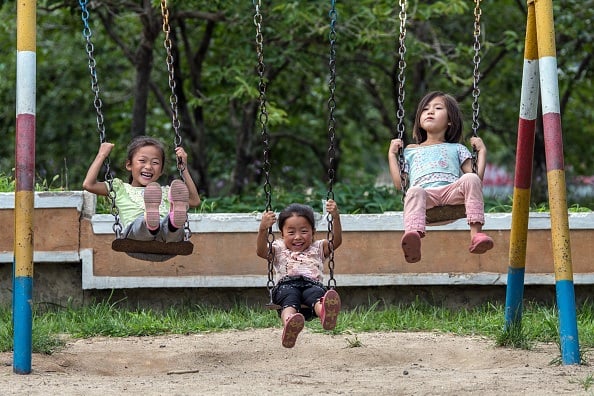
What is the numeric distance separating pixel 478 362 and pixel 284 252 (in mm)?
1383

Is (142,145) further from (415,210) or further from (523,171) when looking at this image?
(523,171)

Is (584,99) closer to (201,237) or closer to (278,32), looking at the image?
(278,32)

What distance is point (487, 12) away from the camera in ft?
43.9

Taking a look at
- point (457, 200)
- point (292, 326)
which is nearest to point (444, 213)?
point (457, 200)

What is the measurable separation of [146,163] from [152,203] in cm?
60

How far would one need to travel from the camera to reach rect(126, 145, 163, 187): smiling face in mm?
6926

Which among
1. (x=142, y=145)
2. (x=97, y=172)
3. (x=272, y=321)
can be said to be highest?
(x=142, y=145)

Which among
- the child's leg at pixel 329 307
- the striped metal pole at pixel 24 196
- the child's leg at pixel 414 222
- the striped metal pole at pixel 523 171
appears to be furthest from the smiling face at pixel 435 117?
the striped metal pole at pixel 24 196

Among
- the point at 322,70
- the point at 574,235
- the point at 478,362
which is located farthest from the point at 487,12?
the point at 478,362

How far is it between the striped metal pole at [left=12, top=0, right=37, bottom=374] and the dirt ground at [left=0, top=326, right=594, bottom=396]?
8.8 inches

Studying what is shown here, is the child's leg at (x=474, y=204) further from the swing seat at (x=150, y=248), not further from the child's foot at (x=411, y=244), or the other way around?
the swing seat at (x=150, y=248)

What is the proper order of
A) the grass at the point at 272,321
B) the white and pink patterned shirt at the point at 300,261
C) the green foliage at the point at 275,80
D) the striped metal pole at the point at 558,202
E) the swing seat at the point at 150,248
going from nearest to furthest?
the striped metal pole at the point at 558,202 → the swing seat at the point at 150,248 → the white and pink patterned shirt at the point at 300,261 → the grass at the point at 272,321 → the green foliage at the point at 275,80

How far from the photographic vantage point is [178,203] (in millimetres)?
6430

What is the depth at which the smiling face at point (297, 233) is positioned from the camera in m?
6.64
